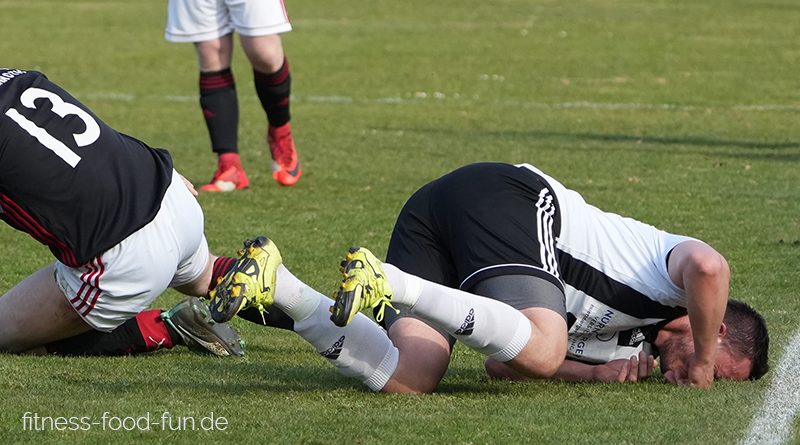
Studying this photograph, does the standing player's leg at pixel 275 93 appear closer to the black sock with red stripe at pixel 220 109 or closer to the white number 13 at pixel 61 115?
the black sock with red stripe at pixel 220 109

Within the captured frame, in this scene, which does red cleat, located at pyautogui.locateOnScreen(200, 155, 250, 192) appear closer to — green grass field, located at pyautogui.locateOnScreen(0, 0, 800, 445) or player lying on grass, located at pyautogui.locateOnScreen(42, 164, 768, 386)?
green grass field, located at pyautogui.locateOnScreen(0, 0, 800, 445)

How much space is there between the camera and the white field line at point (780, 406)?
429 centimetres

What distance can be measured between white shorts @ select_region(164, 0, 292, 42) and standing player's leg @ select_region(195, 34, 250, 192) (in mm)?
115

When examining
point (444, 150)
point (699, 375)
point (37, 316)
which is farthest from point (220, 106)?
point (699, 375)

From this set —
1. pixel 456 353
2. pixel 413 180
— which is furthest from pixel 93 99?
pixel 456 353

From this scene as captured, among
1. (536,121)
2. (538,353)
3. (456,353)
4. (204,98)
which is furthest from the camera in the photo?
(536,121)

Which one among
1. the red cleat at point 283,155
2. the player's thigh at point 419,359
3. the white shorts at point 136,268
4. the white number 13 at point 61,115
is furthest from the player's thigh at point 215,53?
the player's thigh at point 419,359

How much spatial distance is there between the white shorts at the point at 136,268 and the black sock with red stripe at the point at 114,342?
0.30 meters

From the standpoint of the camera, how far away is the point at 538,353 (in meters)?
4.70

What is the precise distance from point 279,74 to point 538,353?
5.01 m

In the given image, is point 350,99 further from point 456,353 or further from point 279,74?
point 456,353

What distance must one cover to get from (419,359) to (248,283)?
81 centimetres

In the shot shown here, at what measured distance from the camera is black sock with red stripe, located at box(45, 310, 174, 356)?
542 cm

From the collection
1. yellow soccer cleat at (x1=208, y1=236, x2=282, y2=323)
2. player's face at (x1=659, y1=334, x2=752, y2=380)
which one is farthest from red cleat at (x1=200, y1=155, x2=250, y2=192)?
yellow soccer cleat at (x1=208, y1=236, x2=282, y2=323)
